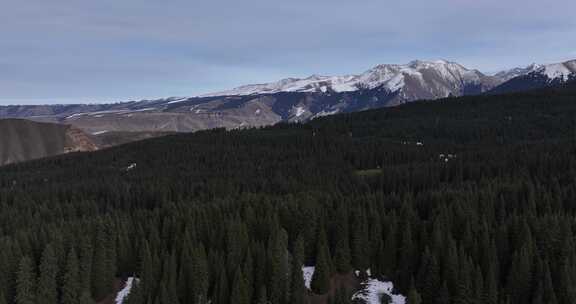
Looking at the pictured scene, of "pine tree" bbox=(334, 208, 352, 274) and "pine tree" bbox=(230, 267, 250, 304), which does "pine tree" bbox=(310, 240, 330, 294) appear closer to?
"pine tree" bbox=(334, 208, 352, 274)

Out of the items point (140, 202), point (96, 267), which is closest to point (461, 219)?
point (96, 267)

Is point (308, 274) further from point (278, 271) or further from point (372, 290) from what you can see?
point (372, 290)

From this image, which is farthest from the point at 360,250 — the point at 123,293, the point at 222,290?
the point at 123,293

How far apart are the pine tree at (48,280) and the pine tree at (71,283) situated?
1.95 m

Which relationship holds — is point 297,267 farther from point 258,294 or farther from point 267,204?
point 267,204

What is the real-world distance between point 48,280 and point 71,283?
4.64 m

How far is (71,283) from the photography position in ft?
310

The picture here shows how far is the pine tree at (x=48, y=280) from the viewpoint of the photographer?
3661 inches

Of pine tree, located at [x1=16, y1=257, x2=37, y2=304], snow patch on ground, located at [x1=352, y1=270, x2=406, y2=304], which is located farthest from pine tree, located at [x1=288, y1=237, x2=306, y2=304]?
pine tree, located at [x1=16, y1=257, x2=37, y2=304]

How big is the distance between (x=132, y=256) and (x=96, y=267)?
35.0 ft

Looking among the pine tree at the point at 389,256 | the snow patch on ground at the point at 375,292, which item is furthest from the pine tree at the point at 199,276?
the pine tree at the point at 389,256

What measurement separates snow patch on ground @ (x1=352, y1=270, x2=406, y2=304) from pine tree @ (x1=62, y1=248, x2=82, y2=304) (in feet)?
176

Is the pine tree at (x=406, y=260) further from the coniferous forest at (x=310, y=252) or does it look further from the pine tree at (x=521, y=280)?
the pine tree at (x=521, y=280)

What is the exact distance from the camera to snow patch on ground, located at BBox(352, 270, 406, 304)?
299 ft
